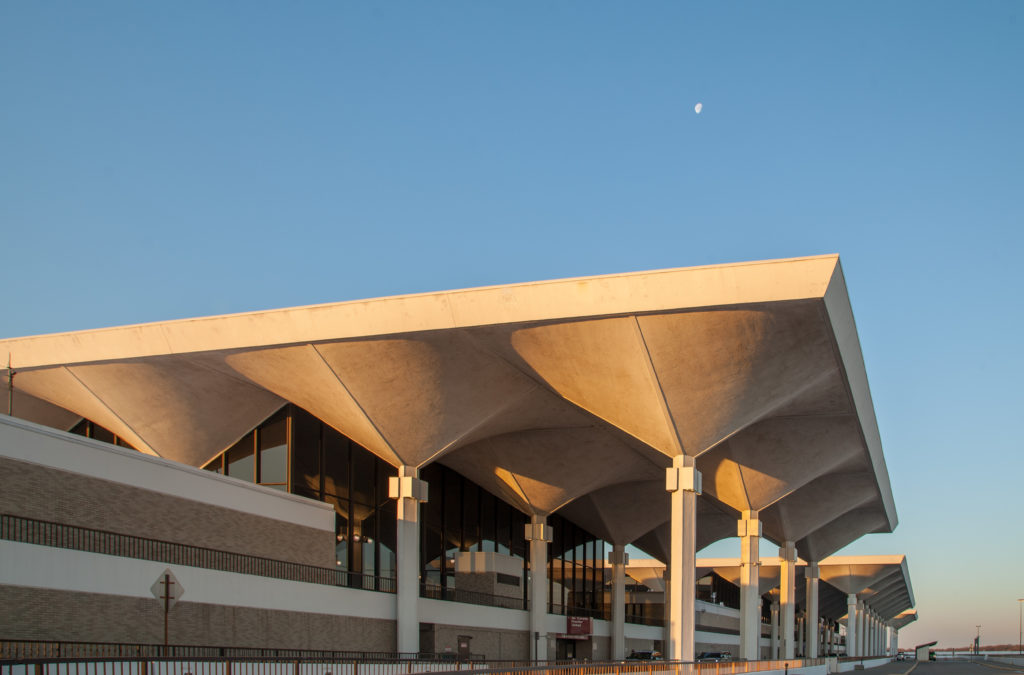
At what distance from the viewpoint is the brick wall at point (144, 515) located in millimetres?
22250

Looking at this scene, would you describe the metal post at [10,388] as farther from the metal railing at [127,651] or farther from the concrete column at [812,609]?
the concrete column at [812,609]

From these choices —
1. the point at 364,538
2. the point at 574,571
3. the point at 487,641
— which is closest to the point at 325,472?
the point at 364,538

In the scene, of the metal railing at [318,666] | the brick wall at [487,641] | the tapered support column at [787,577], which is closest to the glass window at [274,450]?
the metal railing at [318,666]

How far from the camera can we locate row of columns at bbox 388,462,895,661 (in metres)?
32.5

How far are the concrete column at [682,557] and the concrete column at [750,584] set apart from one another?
13.8 metres

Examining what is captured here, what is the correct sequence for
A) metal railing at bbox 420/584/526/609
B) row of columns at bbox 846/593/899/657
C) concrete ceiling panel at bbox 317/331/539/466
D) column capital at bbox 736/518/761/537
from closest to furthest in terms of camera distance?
concrete ceiling panel at bbox 317/331/539/466 → metal railing at bbox 420/584/526/609 → column capital at bbox 736/518/761/537 → row of columns at bbox 846/593/899/657

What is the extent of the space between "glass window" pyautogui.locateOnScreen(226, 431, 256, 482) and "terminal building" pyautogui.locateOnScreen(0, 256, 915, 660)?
4.5 inches

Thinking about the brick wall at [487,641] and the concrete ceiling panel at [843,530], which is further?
the concrete ceiling panel at [843,530]

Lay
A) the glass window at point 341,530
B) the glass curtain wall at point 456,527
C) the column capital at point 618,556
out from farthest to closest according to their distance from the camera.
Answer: the column capital at point 618,556 < the glass curtain wall at point 456,527 < the glass window at point 341,530

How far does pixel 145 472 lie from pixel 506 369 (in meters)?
10.6

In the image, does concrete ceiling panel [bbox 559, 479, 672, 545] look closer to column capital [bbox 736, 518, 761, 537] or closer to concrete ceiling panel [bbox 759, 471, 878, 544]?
column capital [bbox 736, 518, 761, 537]

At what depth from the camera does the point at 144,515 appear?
25.5 meters

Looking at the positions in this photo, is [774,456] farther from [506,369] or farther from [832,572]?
[832,572]

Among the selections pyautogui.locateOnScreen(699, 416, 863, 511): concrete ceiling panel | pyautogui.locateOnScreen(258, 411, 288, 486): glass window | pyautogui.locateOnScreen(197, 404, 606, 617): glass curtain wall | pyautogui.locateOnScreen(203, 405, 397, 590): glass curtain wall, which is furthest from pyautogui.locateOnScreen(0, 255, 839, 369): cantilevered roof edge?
pyautogui.locateOnScreen(699, 416, 863, 511): concrete ceiling panel
